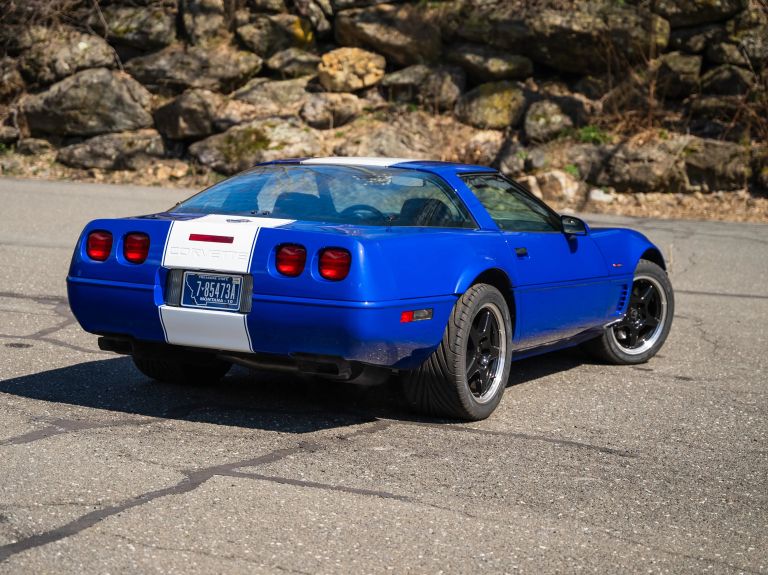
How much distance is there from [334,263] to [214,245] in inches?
23.2

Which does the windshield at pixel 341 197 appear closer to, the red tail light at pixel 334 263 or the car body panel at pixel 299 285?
the car body panel at pixel 299 285

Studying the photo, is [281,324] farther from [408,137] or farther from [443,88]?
[443,88]

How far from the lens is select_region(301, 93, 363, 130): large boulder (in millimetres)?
20453

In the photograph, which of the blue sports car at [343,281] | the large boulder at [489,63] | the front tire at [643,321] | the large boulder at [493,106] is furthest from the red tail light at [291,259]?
the large boulder at [489,63]

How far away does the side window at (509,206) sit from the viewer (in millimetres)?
6277

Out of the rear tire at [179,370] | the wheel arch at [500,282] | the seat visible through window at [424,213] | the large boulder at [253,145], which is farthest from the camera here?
the large boulder at [253,145]

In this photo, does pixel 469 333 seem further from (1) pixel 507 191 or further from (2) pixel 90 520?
(2) pixel 90 520

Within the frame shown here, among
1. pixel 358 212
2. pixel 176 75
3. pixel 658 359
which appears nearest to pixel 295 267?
pixel 358 212

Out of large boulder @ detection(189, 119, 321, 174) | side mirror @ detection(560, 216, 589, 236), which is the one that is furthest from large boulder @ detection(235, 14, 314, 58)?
side mirror @ detection(560, 216, 589, 236)

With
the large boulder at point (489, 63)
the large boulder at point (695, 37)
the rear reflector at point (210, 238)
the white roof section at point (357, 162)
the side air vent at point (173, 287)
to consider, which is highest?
the large boulder at point (695, 37)

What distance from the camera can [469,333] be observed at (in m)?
5.62

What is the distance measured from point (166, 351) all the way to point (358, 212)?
116 cm

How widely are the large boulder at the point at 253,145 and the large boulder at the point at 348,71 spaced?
153cm

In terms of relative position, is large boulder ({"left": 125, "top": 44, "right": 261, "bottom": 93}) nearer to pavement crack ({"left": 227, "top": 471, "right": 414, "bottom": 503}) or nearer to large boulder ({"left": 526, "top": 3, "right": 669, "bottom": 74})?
large boulder ({"left": 526, "top": 3, "right": 669, "bottom": 74})
